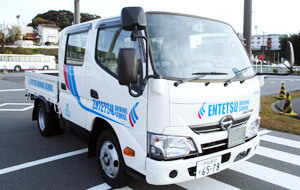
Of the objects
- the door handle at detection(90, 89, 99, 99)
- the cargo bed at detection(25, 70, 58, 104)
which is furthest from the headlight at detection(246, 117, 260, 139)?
the cargo bed at detection(25, 70, 58, 104)

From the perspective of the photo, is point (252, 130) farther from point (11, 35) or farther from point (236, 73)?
point (11, 35)

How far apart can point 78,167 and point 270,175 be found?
9.60 feet

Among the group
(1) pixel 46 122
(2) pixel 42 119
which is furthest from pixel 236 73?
(2) pixel 42 119

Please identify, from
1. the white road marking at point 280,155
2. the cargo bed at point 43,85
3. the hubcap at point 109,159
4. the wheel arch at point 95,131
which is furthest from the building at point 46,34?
the hubcap at point 109,159

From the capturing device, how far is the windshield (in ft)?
8.86

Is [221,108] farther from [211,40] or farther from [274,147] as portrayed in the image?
[274,147]

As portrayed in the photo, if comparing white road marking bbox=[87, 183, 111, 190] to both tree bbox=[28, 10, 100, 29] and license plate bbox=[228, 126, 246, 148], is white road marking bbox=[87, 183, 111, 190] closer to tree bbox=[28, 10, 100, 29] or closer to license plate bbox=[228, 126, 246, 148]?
license plate bbox=[228, 126, 246, 148]

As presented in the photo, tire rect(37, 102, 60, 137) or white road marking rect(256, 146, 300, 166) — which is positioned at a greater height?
tire rect(37, 102, 60, 137)

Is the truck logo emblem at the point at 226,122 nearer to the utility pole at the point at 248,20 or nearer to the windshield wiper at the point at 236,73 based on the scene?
the windshield wiper at the point at 236,73

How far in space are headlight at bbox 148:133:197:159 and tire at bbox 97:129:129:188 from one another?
62cm

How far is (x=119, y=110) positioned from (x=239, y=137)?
1.46 metres

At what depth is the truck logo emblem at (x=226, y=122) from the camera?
9.27 ft

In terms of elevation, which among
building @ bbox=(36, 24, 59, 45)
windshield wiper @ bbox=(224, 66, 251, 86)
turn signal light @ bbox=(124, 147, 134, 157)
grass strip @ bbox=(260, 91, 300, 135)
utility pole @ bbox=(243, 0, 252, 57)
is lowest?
grass strip @ bbox=(260, 91, 300, 135)

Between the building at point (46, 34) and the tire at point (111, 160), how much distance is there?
244 feet
